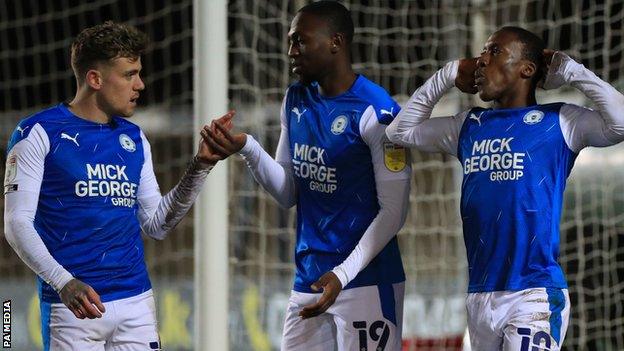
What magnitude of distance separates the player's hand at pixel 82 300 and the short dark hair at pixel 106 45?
2.23 ft

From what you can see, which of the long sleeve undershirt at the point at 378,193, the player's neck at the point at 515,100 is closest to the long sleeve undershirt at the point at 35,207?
the long sleeve undershirt at the point at 378,193

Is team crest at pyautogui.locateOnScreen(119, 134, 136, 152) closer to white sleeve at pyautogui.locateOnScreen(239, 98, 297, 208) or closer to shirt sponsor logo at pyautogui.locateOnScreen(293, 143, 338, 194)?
white sleeve at pyautogui.locateOnScreen(239, 98, 297, 208)

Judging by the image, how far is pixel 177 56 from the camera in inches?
459

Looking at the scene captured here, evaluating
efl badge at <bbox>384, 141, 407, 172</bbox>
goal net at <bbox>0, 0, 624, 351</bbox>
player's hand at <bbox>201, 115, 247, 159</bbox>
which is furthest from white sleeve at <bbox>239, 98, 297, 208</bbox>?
goal net at <bbox>0, 0, 624, 351</bbox>

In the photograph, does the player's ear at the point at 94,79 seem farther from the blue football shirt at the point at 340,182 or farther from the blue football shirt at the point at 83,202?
the blue football shirt at the point at 340,182

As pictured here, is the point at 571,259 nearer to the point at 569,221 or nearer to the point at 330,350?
the point at 569,221

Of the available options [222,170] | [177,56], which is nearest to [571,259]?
[222,170]

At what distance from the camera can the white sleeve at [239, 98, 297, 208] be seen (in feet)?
12.5

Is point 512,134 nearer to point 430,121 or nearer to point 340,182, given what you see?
point 430,121

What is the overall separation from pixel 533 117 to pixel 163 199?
1138mm

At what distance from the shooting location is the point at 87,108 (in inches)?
145

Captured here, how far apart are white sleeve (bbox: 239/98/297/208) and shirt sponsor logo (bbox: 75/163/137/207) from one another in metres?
0.38

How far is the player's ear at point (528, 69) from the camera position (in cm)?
357

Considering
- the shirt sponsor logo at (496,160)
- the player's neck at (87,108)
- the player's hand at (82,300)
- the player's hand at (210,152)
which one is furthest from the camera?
the player's neck at (87,108)
